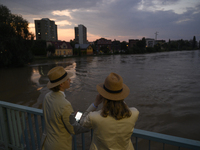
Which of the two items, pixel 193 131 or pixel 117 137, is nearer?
pixel 117 137

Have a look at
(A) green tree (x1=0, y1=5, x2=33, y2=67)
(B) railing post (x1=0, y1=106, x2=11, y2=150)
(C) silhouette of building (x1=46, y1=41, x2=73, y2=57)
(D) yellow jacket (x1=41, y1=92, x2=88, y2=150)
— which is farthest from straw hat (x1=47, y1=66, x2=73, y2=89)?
(C) silhouette of building (x1=46, y1=41, x2=73, y2=57)

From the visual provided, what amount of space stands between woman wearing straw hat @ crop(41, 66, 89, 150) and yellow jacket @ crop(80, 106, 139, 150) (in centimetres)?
27

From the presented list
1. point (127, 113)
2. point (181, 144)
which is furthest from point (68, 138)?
point (181, 144)

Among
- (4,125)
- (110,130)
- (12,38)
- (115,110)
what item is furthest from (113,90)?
(12,38)

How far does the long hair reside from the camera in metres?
1.44

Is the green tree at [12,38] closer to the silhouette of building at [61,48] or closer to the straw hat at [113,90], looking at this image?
the straw hat at [113,90]

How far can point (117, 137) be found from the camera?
58.5 inches

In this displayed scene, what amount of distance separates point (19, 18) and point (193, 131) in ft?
89.7

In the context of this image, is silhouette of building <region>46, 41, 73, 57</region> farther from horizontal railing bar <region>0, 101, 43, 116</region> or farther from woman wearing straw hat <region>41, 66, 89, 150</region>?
woman wearing straw hat <region>41, 66, 89, 150</region>

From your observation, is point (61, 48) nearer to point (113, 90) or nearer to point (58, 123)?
point (58, 123)

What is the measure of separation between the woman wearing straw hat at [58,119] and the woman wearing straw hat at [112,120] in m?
0.27

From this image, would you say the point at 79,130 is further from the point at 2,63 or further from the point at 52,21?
the point at 52,21

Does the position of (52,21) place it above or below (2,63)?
above

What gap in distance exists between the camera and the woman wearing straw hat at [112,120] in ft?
4.73
